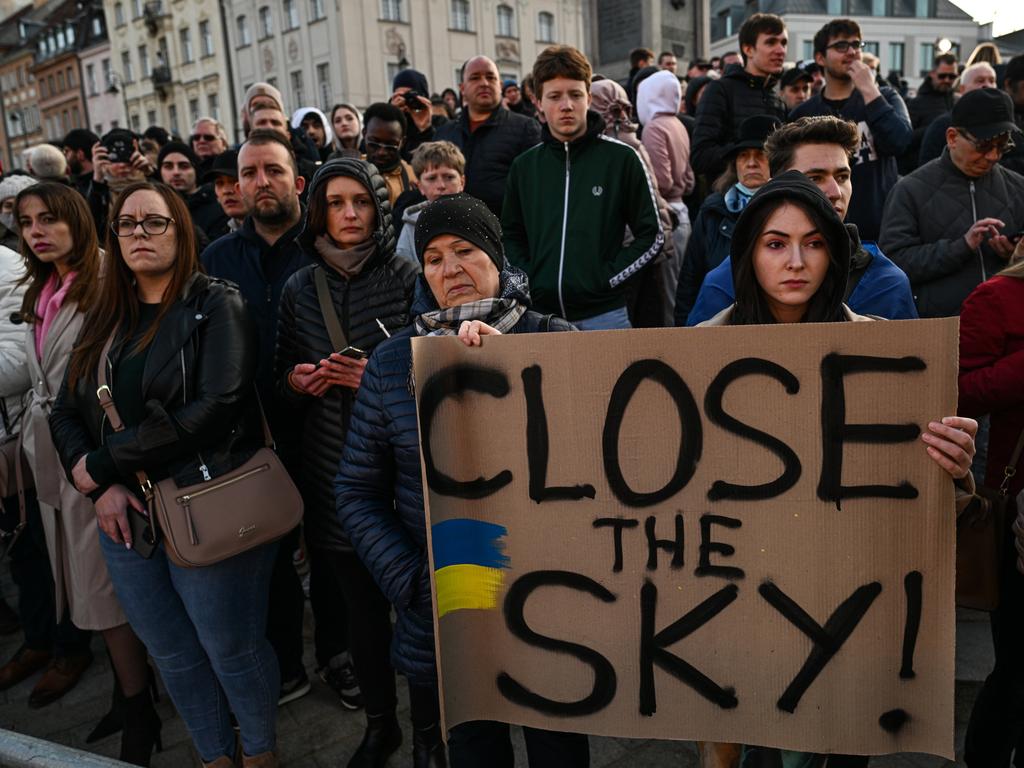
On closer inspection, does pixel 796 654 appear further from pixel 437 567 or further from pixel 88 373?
pixel 88 373

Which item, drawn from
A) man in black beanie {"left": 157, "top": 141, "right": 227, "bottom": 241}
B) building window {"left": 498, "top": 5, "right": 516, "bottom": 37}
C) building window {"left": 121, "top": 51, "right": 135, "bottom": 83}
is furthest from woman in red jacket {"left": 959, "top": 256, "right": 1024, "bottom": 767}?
building window {"left": 121, "top": 51, "right": 135, "bottom": 83}

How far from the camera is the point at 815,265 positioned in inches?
72.3

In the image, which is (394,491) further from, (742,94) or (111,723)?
(742,94)

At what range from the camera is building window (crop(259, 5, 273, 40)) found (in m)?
35.2

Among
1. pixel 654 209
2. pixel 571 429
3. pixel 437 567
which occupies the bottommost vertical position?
pixel 437 567

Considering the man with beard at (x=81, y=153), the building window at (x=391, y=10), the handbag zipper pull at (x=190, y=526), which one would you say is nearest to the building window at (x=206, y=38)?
the building window at (x=391, y=10)

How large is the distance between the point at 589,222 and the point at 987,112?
1.61 meters

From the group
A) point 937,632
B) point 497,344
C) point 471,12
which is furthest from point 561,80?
point 471,12

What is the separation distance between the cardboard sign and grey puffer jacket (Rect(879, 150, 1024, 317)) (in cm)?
203

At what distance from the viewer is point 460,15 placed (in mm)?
34906

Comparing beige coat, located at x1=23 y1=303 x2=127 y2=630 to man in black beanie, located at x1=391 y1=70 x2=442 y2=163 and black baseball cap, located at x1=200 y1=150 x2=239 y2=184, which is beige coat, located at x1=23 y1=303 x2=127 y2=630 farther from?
man in black beanie, located at x1=391 y1=70 x2=442 y2=163

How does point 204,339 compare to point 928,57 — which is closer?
point 204,339

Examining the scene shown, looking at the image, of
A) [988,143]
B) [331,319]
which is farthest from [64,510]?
[988,143]

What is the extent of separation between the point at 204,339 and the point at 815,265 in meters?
1.80
